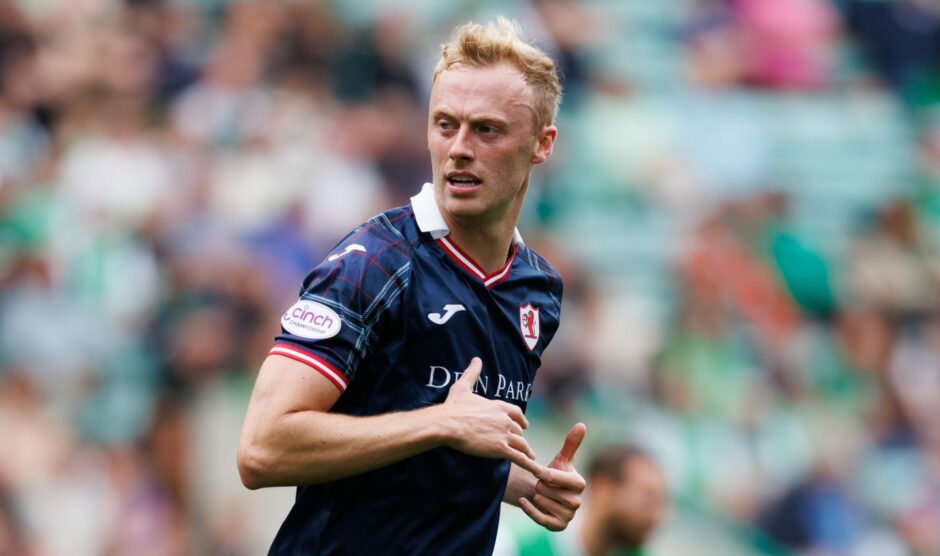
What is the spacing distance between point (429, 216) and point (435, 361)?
462 mm

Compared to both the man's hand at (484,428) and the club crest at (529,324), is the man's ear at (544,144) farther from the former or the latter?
the man's hand at (484,428)

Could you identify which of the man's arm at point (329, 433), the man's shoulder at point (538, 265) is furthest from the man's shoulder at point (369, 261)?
the man's shoulder at point (538, 265)

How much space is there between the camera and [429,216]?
13.4 ft

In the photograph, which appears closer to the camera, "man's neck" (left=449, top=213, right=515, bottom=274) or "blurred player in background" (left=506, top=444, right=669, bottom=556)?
"man's neck" (left=449, top=213, right=515, bottom=274)

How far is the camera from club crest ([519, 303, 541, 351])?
4.28 m

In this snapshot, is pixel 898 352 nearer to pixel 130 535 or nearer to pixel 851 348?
pixel 851 348

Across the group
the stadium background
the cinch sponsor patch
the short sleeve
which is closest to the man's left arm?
the short sleeve

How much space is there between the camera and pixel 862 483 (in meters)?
9.88

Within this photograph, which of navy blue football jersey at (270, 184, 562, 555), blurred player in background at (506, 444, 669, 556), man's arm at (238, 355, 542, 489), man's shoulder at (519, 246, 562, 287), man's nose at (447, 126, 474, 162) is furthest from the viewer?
blurred player in background at (506, 444, 669, 556)

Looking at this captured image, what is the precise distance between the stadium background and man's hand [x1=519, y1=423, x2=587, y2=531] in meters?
4.02

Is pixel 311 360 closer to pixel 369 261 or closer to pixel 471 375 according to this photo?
pixel 369 261

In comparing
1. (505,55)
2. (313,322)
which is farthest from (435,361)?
(505,55)

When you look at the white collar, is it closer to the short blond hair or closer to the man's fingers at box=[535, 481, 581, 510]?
the short blond hair

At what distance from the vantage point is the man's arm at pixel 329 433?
139 inches
